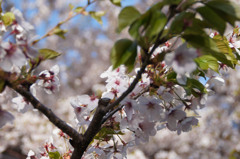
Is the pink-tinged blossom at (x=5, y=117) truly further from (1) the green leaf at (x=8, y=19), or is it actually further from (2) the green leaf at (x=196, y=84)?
(2) the green leaf at (x=196, y=84)

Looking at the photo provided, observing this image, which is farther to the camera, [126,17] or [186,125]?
[186,125]

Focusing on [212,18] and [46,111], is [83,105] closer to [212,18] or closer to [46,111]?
[46,111]

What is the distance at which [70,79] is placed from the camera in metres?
8.59

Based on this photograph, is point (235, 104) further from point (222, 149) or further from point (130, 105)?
point (130, 105)

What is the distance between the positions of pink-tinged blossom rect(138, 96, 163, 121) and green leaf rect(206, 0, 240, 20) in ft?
1.01

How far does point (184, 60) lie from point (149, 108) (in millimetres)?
203

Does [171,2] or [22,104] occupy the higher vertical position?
[171,2]

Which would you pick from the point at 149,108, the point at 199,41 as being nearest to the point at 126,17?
the point at 199,41

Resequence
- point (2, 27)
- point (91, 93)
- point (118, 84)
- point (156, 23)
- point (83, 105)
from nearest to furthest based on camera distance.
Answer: point (156, 23)
point (2, 27)
point (118, 84)
point (83, 105)
point (91, 93)

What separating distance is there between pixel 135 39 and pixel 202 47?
16 centimetres

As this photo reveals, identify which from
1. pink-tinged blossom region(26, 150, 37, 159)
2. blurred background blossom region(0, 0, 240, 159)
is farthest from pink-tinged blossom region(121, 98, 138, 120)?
blurred background blossom region(0, 0, 240, 159)

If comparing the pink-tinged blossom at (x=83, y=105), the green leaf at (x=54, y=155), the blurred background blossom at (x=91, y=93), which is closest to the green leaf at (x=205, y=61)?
the pink-tinged blossom at (x=83, y=105)

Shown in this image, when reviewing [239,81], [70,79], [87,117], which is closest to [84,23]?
[70,79]

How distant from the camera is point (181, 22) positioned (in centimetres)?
58
